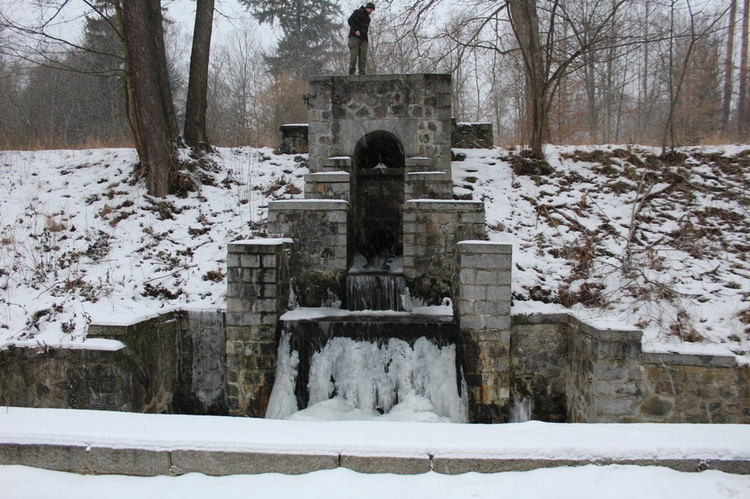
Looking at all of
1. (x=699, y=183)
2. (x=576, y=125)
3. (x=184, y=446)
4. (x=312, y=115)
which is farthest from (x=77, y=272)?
(x=576, y=125)

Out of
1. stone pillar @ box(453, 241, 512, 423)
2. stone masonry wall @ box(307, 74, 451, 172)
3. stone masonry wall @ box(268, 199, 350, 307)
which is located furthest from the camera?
stone masonry wall @ box(307, 74, 451, 172)

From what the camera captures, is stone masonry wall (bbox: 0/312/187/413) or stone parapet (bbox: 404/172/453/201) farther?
stone parapet (bbox: 404/172/453/201)

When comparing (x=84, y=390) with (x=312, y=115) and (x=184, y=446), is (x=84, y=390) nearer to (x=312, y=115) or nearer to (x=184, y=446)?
(x=184, y=446)

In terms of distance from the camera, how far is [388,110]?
29.0ft

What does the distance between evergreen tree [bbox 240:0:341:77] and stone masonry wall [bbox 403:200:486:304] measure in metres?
17.9

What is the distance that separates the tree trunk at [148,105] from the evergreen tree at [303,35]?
13930 millimetres

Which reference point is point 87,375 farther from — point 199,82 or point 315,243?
point 199,82

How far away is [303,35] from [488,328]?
21396mm

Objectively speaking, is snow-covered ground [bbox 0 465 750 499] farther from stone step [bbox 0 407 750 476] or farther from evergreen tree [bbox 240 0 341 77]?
evergreen tree [bbox 240 0 341 77]

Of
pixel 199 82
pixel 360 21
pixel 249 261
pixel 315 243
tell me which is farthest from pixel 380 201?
pixel 199 82

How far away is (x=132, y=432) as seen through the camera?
2838mm

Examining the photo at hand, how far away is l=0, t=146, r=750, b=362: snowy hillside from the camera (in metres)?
5.95

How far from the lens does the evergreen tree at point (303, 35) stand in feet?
73.3

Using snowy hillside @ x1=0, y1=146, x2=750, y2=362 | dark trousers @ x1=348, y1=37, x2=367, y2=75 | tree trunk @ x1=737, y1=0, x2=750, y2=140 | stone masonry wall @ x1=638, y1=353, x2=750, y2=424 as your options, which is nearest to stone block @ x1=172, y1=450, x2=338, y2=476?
snowy hillside @ x1=0, y1=146, x2=750, y2=362
